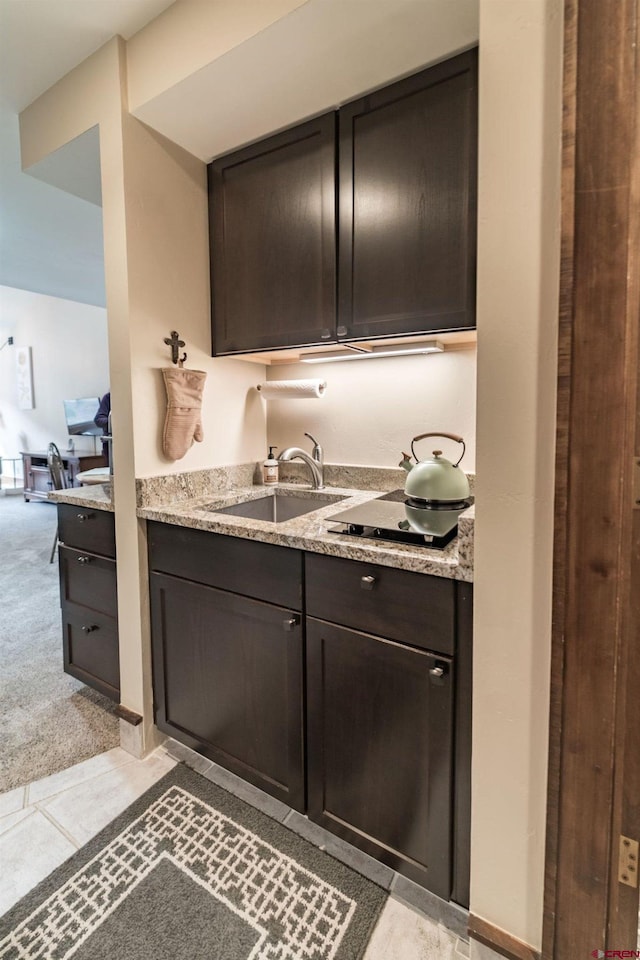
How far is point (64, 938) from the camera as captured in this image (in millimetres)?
1091

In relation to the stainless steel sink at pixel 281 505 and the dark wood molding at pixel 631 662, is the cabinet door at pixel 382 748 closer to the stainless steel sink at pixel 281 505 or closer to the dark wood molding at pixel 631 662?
the dark wood molding at pixel 631 662

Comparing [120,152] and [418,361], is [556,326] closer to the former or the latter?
[418,361]

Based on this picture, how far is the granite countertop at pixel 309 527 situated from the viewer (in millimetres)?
1021

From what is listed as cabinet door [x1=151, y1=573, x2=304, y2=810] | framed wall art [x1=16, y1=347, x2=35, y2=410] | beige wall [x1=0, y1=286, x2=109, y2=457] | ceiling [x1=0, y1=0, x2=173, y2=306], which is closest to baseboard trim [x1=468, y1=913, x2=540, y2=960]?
cabinet door [x1=151, y1=573, x2=304, y2=810]

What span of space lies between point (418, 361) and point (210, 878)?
183 cm

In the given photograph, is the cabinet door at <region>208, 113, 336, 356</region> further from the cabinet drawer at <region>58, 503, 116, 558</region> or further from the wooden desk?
the wooden desk

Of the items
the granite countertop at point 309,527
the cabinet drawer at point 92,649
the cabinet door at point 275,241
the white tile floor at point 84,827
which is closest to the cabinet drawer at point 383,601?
the granite countertop at point 309,527

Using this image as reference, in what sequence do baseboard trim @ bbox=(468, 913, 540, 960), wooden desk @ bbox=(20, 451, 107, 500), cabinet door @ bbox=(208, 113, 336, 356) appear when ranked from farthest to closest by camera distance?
1. wooden desk @ bbox=(20, 451, 107, 500)
2. cabinet door @ bbox=(208, 113, 336, 356)
3. baseboard trim @ bbox=(468, 913, 540, 960)

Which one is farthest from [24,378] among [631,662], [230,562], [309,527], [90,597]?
[631,662]

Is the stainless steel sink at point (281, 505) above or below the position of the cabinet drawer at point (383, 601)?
above

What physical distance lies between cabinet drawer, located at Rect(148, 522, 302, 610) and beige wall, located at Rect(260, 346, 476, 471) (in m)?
0.79

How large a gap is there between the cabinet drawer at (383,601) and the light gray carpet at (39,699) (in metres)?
1.26

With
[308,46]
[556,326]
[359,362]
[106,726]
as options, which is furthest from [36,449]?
[556,326]

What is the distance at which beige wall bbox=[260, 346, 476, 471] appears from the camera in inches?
68.2
